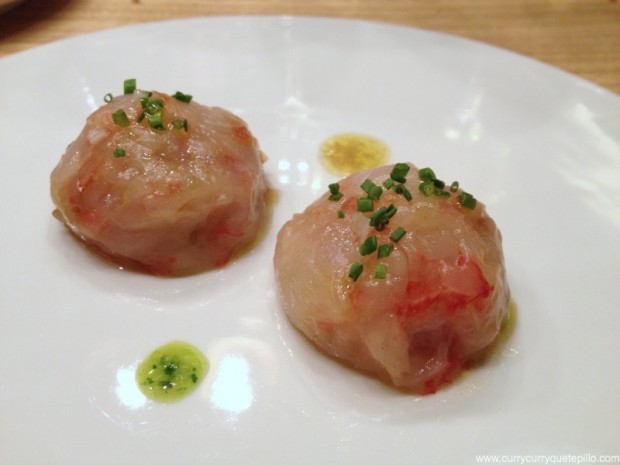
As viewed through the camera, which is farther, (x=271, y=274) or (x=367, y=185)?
(x=271, y=274)

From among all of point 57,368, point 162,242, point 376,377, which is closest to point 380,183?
point 376,377

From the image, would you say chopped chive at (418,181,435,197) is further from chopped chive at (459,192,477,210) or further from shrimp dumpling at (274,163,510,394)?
chopped chive at (459,192,477,210)

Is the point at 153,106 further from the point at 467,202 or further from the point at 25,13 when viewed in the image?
the point at 25,13

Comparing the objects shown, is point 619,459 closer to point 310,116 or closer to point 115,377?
point 115,377

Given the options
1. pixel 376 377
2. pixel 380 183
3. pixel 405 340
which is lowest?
A: pixel 376 377

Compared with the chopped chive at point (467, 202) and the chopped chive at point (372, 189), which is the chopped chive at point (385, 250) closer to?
the chopped chive at point (372, 189)

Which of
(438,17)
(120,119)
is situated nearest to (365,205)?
(120,119)
